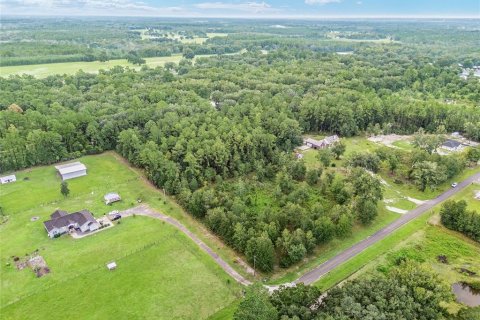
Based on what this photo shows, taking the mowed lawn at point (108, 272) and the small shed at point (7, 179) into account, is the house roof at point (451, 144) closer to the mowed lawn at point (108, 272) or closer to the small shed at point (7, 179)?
the mowed lawn at point (108, 272)

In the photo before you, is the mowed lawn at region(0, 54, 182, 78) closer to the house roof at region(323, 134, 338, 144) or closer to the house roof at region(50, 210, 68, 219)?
the house roof at region(50, 210, 68, 219)

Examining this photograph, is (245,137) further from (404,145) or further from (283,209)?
(404,145)

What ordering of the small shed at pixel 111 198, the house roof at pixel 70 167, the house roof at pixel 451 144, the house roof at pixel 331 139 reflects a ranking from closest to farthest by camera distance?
1. the small shed at pixel 111 198
2. the house roof at pixel 70 167
3. the house roof at pixel 451 144
4. the house roof at pixel 331 139

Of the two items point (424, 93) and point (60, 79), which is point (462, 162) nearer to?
point (424, 93)

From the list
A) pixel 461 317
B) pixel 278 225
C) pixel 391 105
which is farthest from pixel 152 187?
pixel 391 105

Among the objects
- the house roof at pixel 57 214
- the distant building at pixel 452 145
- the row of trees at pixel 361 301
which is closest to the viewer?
the row of trees at pixel 361 301

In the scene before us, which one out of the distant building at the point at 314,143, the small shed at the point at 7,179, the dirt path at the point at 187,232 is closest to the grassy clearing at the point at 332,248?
the dirt path at the point at 187,232

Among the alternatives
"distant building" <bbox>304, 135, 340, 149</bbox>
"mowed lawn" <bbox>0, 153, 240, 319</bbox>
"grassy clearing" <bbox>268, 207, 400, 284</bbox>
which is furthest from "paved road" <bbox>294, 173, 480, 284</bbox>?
"distant building" <bbox>304, 135, 340, 149</bbox>
